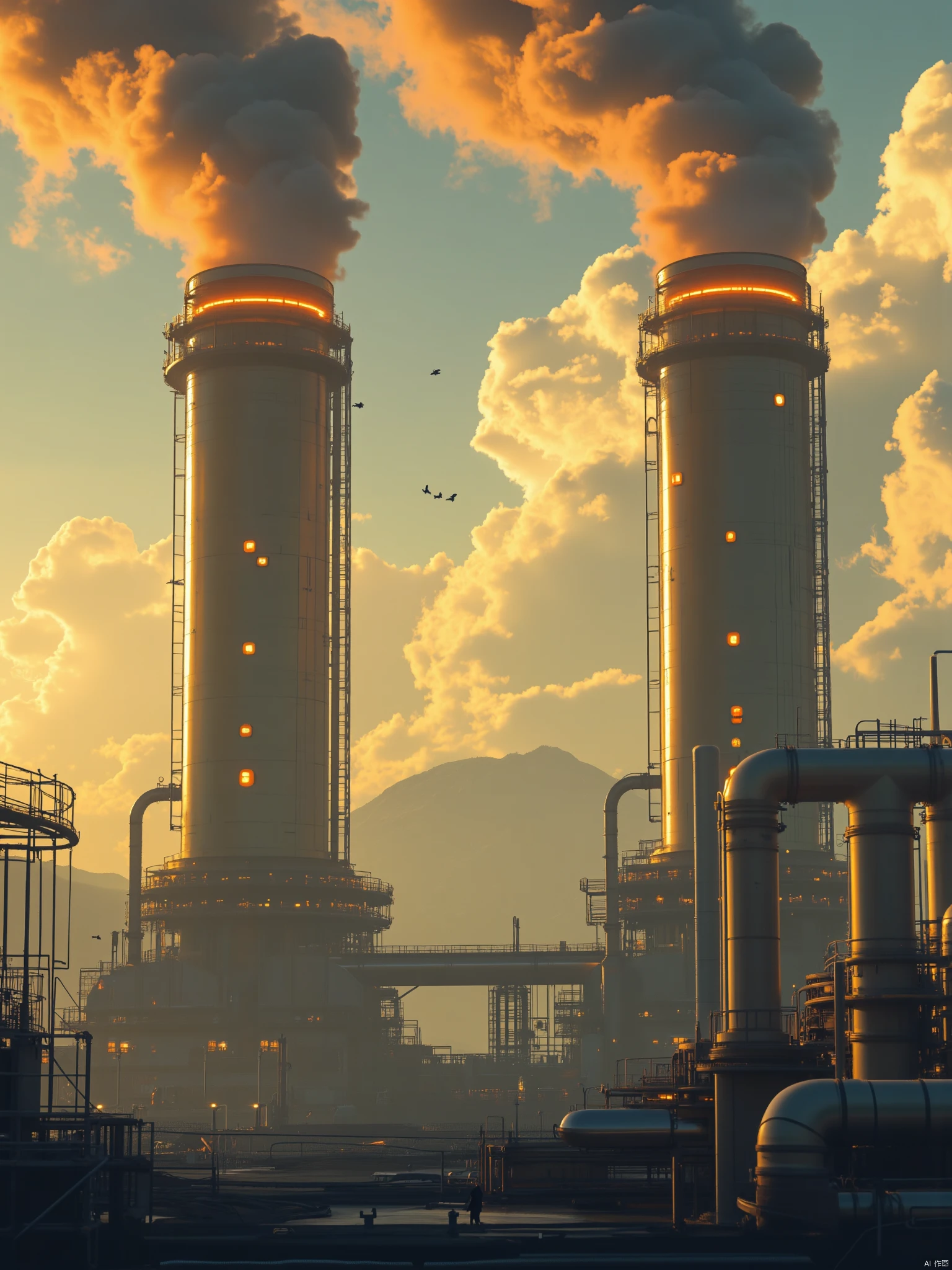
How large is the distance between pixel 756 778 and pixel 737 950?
464cm

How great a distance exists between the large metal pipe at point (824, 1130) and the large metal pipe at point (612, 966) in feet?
224

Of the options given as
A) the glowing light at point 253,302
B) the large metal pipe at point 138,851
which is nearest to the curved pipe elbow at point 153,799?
the large metal pipe at point 138,851

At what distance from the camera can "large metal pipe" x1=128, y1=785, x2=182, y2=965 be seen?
12275 cm

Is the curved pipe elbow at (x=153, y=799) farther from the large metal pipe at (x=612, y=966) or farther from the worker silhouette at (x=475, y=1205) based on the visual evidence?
the worker silhouette at (x=475, y=1205)

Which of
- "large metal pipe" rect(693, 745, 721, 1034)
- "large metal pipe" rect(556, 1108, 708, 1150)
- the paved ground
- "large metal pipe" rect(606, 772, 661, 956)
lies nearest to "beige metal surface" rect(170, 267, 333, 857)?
"large metal pipe" rect(606, 772, 661, 956)

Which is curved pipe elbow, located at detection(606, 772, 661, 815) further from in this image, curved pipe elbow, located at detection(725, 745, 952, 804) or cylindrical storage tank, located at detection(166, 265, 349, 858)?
curved pipe elbow, located at detection(725, 745, 952, 804)

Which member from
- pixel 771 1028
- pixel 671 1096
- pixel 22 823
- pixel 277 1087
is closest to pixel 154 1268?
pixel 22 823

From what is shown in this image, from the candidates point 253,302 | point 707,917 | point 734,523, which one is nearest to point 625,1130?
point 707,917

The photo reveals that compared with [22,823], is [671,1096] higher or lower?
lower

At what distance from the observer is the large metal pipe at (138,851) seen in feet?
403

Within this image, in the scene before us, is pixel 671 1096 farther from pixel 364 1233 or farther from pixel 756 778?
pixel 364 1233

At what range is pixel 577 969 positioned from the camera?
11806 cm

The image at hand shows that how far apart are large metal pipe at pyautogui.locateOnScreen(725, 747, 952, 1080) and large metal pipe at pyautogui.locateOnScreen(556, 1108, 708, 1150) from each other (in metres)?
4.16

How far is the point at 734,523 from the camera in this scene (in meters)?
113
